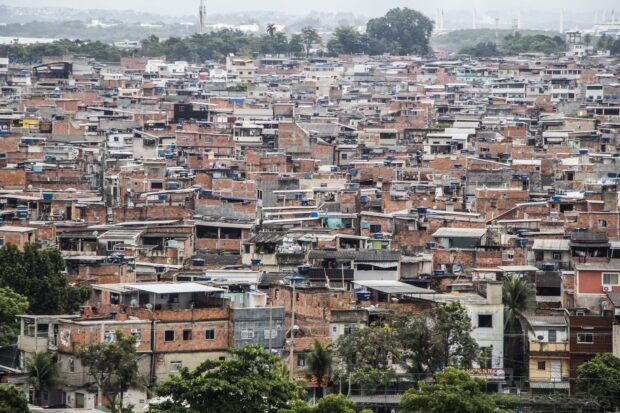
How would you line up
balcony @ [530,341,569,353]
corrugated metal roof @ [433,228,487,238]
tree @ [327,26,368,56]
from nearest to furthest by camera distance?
balcony @ [530,341,569,353] < corrugated metal roof @ [433,228,487,238] < tree @ [327,26,368,56]

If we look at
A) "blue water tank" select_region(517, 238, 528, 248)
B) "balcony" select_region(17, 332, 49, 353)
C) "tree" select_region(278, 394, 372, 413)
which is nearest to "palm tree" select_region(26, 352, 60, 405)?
"balcony" select_region(17, 332, 49, 353)

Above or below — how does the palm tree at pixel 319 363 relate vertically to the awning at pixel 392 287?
below

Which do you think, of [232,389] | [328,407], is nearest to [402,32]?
[232,389]

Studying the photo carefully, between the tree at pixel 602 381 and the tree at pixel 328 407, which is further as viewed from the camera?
the tree at pixel 602 381

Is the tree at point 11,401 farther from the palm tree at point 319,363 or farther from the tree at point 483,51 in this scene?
the tree at point 483,51

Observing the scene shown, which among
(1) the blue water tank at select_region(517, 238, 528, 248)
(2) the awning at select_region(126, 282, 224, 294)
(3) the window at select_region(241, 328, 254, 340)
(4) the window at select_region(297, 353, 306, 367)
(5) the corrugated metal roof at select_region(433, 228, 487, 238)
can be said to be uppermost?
(2) the awning at select_region(126, 282, 224, 294)

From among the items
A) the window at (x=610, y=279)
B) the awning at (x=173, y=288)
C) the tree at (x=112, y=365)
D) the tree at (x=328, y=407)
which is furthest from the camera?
the window at (x=610, y=279)

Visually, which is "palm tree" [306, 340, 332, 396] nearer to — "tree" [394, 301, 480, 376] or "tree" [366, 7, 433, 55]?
"tree" [394, 301, 480, 376]

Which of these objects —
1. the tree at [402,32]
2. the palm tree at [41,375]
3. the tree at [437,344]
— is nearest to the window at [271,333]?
the tree at [437,344]
